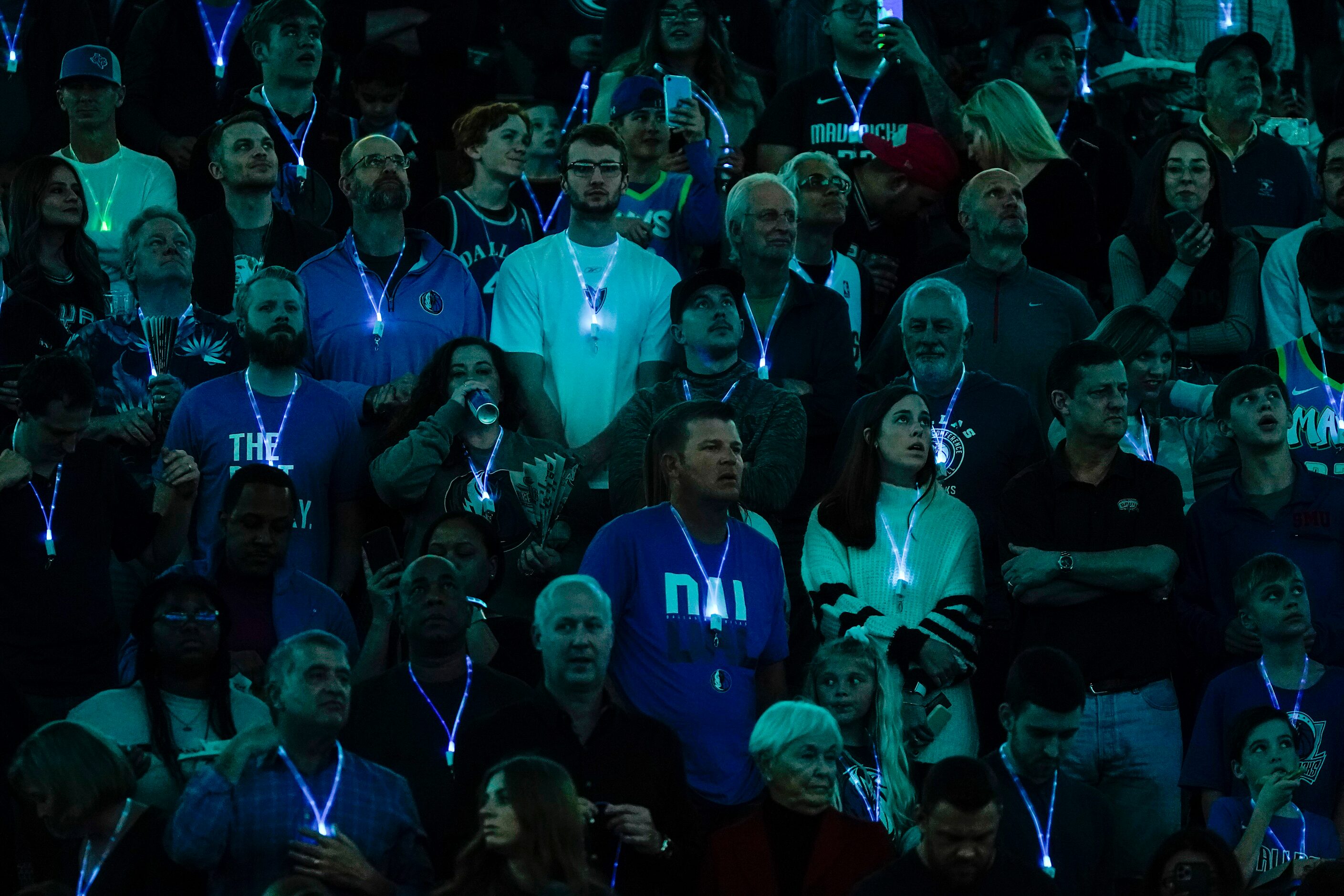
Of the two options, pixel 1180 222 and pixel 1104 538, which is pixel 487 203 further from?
pixel 1104 538

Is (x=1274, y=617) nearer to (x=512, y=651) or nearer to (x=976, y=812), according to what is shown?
(x=976, y=812)

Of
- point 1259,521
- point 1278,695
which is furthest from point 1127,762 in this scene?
point 1259,521

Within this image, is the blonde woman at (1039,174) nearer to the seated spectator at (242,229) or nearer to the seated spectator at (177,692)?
the seated spectator at (242,229)

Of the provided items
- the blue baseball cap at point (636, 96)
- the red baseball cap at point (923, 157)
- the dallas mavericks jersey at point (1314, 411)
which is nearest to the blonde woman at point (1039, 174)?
the red baseball cap at point (923, 157)

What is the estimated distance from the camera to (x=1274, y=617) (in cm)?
791

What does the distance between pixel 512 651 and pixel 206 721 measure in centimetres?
120

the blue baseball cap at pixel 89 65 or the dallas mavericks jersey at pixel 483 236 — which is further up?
the blue baseball cap at pixel 89 65

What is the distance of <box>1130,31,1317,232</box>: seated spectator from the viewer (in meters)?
11.1

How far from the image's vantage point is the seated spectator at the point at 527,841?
254 inches

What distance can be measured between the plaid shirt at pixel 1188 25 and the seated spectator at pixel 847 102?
2184 millimetres

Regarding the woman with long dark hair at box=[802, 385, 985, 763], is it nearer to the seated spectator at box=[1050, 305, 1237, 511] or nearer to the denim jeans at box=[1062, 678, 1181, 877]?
the denim jeans at box=[1062, 678, 1181, 877]

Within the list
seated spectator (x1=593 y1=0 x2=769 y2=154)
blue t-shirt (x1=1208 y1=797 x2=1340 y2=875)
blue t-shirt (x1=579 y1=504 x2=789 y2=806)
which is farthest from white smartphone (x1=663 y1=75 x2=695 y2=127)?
blue t-shirt (x1=1208 y1=797 x2=1340 y2=875)

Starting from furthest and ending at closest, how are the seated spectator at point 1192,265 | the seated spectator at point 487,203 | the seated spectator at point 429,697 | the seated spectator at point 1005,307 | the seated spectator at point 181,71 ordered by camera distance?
the seated spectator at point 181,71 < the seated spectator at point 487,203 < the seated spectator at point 1192,265 < the seated spectator at point 1005,307 < the seated spectator at point 429,697

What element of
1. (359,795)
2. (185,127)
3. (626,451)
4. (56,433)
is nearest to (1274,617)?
(626,451)
